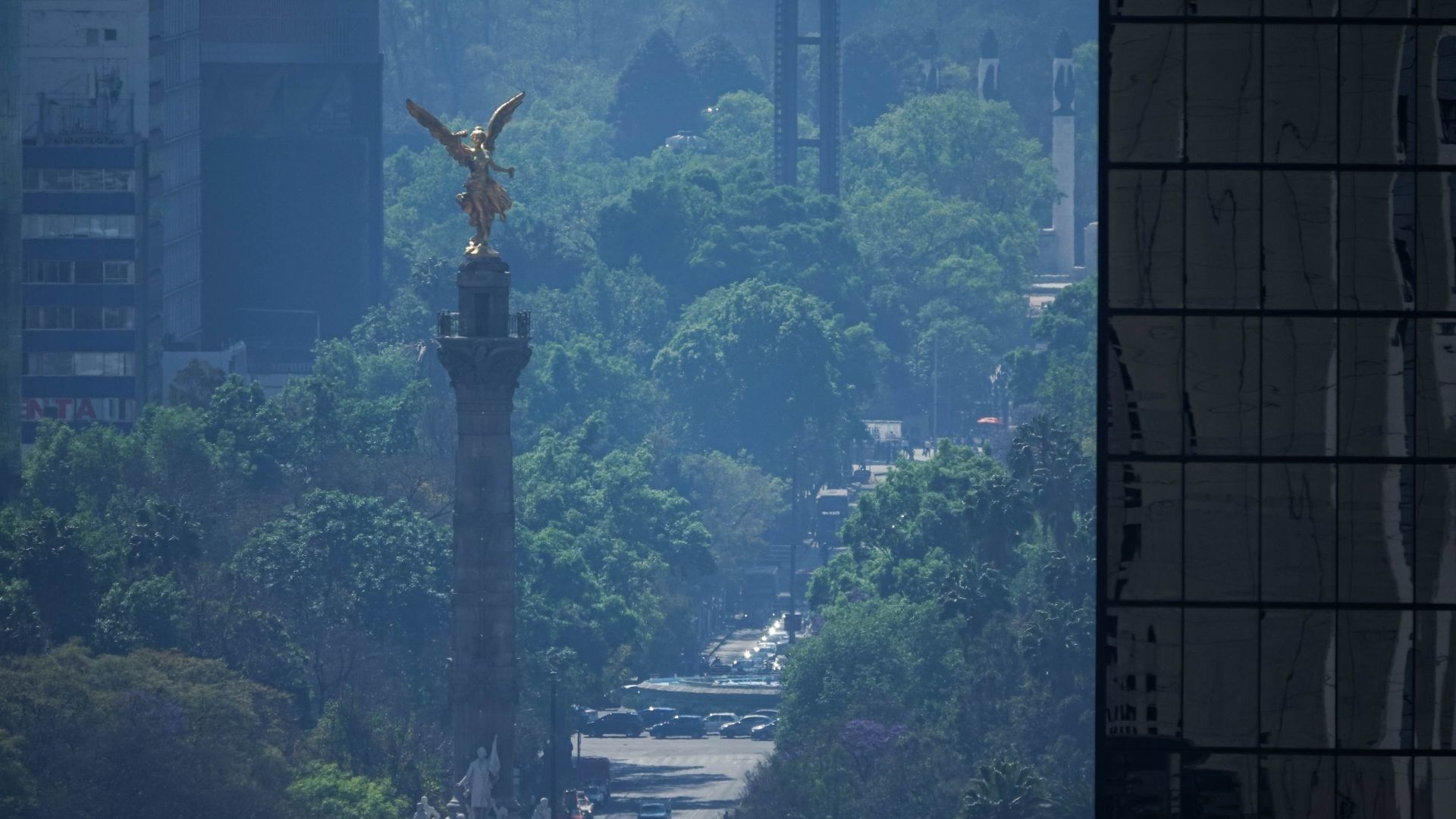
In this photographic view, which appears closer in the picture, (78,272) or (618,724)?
(618,724)

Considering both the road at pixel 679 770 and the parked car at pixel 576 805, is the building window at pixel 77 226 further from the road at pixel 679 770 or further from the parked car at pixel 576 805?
the parked car at pixel 576 805

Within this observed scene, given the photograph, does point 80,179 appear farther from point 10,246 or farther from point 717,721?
point 717,721

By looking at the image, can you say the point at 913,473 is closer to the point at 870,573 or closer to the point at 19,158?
the point at 870,573

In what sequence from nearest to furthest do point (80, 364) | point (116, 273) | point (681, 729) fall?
1. point (681, 729)
2. point (80, 364)
3. point (116, 273)

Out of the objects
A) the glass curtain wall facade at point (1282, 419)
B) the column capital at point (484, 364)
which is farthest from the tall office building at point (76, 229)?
Answer: the glass curtain wall facade at point (1282, 419)

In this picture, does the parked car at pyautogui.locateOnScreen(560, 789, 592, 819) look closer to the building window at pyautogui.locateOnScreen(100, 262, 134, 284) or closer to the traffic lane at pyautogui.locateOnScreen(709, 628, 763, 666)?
the traffic lane at pyautogui.locateOnScreen(709, 628, 763, 666)

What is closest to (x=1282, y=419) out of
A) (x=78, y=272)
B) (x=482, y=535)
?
(x=482, y=535)

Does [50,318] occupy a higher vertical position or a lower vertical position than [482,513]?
higher

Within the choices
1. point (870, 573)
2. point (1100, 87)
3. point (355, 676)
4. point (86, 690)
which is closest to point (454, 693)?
point (86, 690)
